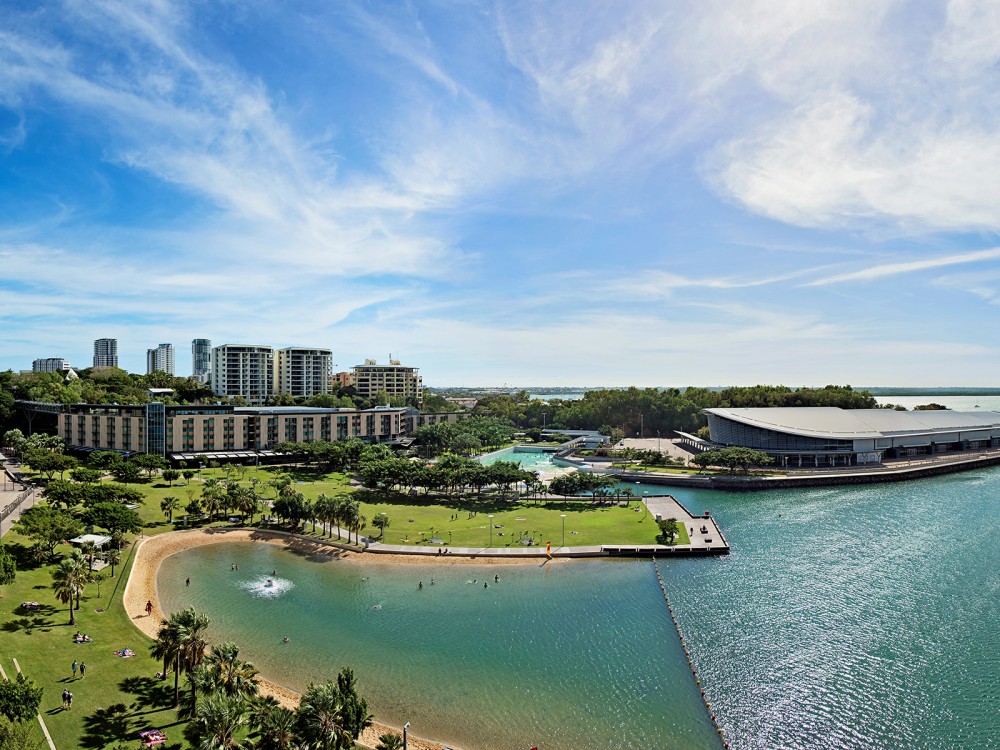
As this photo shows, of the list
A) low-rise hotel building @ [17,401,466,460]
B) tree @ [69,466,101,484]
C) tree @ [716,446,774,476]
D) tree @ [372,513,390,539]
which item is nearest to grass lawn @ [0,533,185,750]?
tree @ [372,513,390,539]

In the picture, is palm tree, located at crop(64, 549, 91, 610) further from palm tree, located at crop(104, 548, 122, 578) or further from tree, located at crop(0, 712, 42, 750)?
tree, located at crop(0, 712, 42, 750)

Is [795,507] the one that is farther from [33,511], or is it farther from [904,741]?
[33,511]

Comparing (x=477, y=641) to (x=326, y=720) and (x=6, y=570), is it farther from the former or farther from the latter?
(x=6, y=570)

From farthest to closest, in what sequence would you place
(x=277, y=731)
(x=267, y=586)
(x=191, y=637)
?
(x=267, y=586) < (x=191, y=637) < (x=277, y=731)

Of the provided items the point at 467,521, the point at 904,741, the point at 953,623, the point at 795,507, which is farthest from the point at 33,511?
the point at 795,507

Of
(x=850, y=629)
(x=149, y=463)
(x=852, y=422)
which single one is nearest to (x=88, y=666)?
(x=850, y=629)

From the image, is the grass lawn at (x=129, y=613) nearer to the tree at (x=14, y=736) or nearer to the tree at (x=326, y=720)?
the tree at (x=14, y=736)

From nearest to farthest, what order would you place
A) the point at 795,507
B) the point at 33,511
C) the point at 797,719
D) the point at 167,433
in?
the point at 797,719 < the point at 33,511 < the point at 795,507 < the point at 167,433
